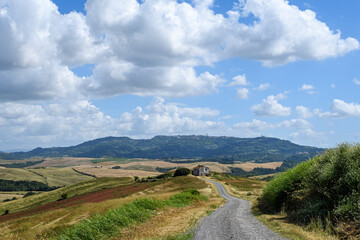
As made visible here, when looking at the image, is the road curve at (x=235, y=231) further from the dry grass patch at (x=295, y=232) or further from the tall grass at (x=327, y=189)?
the tall grass at (x=327, y=189)

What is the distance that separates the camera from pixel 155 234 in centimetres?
1852

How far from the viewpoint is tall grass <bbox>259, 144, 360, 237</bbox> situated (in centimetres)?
1616

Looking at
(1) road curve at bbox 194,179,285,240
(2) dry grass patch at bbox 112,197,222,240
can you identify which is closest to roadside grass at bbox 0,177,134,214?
(2) dry grass patch at bbox 112,197,222,240

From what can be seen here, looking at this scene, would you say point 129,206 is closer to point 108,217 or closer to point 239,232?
point 108,217

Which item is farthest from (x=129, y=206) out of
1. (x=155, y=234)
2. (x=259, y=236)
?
(x=259, y=236)

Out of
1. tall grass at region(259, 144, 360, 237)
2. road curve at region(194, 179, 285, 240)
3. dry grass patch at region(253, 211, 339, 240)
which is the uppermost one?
tall grass at region(259, 144, 360, 237)

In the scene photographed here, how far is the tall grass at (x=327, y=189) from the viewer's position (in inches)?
636

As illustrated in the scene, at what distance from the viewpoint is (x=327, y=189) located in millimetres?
18688

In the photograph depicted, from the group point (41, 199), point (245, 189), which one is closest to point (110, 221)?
point (245, 189)

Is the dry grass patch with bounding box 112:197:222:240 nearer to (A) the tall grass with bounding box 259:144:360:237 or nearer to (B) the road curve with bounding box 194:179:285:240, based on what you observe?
(B) the road curve with bounding box 194:179:285:240

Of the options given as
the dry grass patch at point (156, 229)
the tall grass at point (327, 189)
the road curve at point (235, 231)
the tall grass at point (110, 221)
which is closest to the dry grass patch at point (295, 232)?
the road curve at point (235, 231)

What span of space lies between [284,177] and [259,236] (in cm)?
1042

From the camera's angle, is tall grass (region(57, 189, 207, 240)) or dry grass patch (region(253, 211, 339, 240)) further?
tall grass (region(57, 189, 207, 240))

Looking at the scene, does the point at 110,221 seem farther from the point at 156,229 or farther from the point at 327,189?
the point at 327,189
